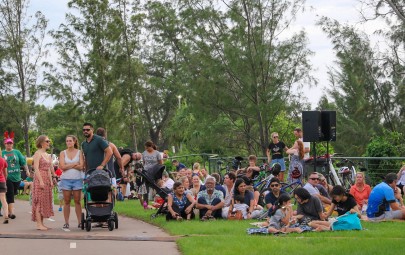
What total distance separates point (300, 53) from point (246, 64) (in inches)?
87.5

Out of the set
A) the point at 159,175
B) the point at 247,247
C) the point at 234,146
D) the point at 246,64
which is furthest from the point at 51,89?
the point at 247,247

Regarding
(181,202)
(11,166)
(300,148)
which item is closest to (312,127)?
(300,148)

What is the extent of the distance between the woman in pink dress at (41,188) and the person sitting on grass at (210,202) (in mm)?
3416

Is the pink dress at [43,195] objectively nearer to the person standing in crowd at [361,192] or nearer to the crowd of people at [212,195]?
the crowd of people at [212,195]

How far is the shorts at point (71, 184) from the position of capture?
18.0 metres

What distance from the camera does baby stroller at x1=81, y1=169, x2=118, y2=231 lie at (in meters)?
17.5

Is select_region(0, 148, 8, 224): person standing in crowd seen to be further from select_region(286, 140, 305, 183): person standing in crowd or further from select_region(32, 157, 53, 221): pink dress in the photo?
select_region(286, 140, 305, 183): person standing in crowd

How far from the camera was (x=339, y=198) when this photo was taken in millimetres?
17547

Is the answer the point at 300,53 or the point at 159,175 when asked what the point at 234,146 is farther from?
the point at 159,175

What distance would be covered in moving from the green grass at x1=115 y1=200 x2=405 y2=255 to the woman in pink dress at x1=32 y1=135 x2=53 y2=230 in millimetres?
2369

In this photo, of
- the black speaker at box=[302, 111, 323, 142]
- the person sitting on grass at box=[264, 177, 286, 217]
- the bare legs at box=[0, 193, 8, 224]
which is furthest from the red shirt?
the black speaker at box=[302, 111, 323, 142]

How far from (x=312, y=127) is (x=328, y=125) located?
0.48 m

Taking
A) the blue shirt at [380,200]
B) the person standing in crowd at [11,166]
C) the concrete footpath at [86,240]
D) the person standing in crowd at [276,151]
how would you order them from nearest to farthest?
the concrete footpath at [86,240] → the blue shirt at [380,200] → the person standing in crowd at [11,166] → the person standing in crowd at [276,151]

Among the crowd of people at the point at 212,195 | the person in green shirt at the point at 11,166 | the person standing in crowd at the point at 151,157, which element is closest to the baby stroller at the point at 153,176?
the crowd of people at the point at 212,195
